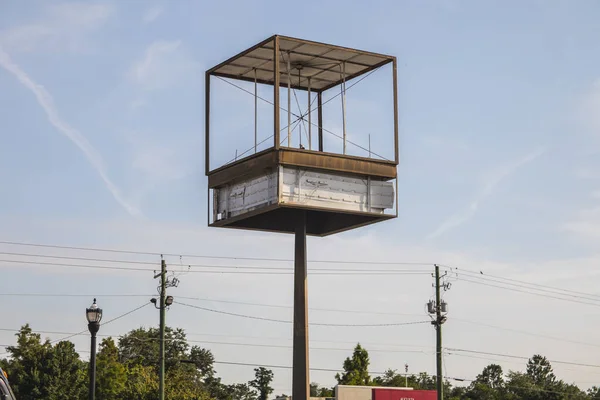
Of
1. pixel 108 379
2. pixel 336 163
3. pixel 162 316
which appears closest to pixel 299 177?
pixel 336 163

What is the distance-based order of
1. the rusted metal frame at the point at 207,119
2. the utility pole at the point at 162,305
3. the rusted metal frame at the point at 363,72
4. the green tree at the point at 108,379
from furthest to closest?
the green tree at the point at 108,379
the utility pole at the point at 162,305
the rusted metal frame at the point at 207,119
the rusted metal frame at the point at 363,72

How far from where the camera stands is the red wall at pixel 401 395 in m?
60.6

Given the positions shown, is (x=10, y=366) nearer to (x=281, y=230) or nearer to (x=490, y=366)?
(x=281, y=230)

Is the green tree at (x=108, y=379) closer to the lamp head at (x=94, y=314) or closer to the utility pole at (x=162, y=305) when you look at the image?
the utility pole at (x=162, y=305)

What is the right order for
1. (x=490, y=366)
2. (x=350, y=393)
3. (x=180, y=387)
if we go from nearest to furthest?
(x=350, y=393)
(x=180, y=387)
(x=490, y=366)

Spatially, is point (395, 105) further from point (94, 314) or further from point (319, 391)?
point (319, 391)

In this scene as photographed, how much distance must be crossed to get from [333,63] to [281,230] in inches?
245

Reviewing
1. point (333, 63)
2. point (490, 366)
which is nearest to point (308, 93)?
point (333, 63)

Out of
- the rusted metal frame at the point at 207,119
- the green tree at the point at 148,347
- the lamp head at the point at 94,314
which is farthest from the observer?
the green tree at the point at 148,347

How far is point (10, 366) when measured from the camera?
69312mm

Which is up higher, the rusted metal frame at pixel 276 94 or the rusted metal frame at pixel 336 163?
the rusted metal frame at pixel 276 94

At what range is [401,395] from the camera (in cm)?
6172

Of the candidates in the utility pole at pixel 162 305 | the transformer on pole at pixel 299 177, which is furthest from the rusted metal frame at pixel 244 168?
the utility pole at pixel 162 305

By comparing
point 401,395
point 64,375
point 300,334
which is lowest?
point 401,395
